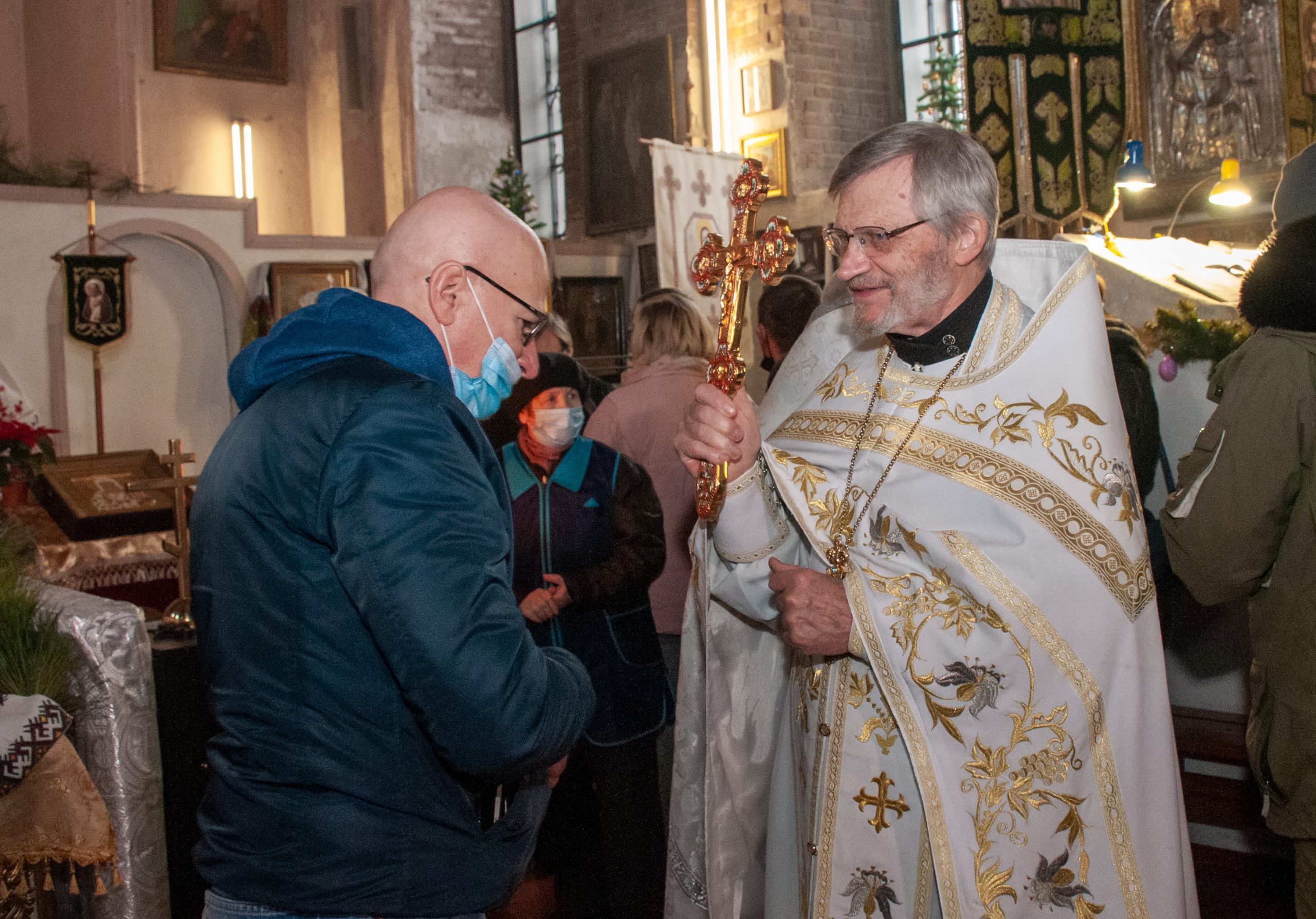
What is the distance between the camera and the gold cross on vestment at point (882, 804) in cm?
206

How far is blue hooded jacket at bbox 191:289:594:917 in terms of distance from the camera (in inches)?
55.8

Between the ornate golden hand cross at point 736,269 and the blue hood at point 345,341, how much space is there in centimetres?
52

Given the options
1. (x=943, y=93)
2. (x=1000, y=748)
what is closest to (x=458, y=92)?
(x=943, y=93)

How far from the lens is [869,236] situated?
2.10m

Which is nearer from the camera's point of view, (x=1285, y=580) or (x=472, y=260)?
(x=472, y=260)

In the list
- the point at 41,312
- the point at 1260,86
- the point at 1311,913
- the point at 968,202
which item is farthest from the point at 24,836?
the point at 41,312

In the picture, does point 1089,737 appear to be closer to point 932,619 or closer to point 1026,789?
point 1026,789

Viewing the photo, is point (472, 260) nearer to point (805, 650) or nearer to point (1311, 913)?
point (805, 650)

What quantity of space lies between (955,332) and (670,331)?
1916mm

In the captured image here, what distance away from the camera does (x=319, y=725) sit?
1.46 m

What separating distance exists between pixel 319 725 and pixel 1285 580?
1.90 metres

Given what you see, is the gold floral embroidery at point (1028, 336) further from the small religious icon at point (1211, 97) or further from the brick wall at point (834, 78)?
the brick wall at point (834, 78)

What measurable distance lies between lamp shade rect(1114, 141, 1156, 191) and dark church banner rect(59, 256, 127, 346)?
23.6 ft

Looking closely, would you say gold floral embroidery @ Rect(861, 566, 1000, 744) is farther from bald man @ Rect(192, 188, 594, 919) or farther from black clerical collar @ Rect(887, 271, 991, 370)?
bald man @ Rect(192, 188, 594, 919)
